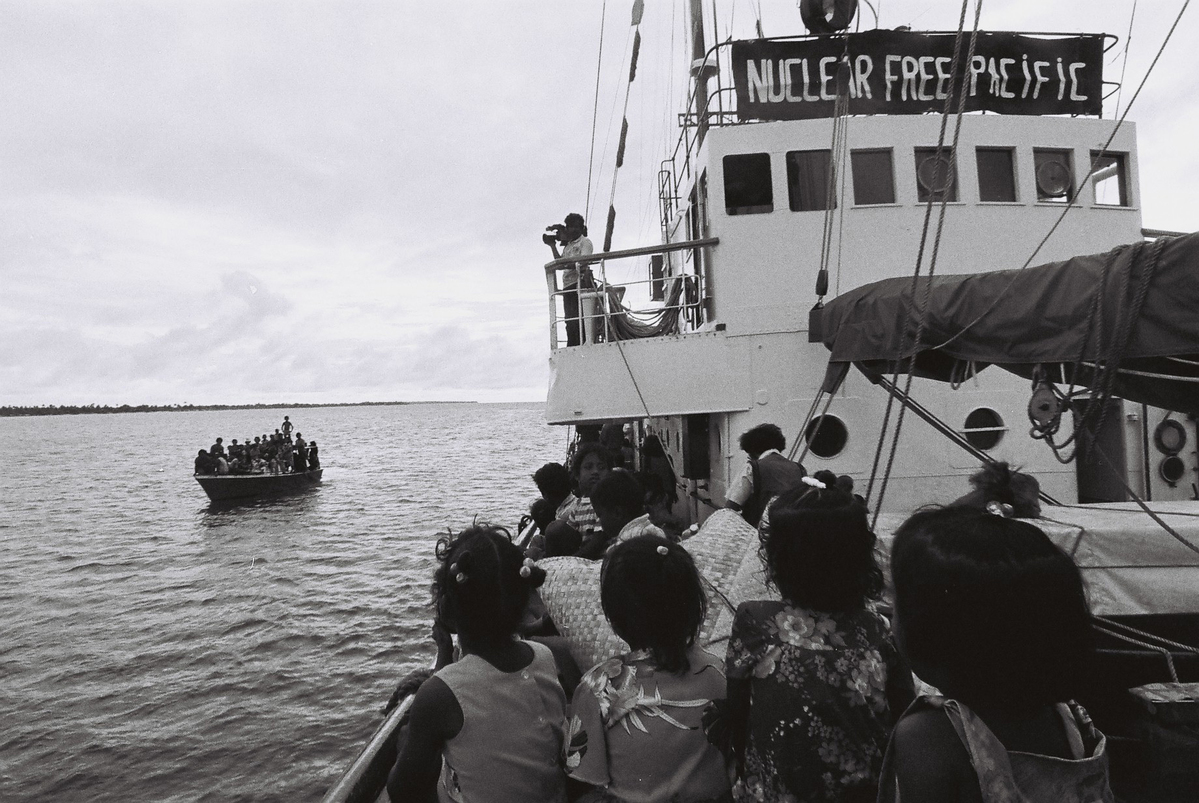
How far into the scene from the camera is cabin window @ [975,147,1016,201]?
8555 mm

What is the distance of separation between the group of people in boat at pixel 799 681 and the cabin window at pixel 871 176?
712 cm

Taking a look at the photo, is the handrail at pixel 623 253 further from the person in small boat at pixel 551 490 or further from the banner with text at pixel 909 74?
the person in small boat at pixel 551 490

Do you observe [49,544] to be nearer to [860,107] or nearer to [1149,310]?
[860,107]

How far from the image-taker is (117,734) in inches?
384

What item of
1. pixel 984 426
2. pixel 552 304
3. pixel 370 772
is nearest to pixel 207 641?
pixel 552 304

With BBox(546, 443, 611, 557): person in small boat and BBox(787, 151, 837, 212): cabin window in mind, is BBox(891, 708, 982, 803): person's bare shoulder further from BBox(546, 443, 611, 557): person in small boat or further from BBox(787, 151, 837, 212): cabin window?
BBox(787, 151, 837, 212): cabin window

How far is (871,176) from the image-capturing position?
8.55 meters

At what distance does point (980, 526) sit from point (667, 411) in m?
6.76

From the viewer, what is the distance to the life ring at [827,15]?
338 inches

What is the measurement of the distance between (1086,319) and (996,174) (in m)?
5.75

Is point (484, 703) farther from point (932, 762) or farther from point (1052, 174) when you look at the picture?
point (1052, 174)

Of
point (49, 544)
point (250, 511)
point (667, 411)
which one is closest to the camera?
point (667, 411)

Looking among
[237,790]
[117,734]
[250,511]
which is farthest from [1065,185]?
[250,511]

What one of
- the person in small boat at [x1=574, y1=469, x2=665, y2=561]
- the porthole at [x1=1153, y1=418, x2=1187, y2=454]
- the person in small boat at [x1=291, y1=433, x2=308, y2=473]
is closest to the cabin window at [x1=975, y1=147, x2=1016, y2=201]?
the porthole at [x1=1153, y1=418, x2=1187, y2=454]
